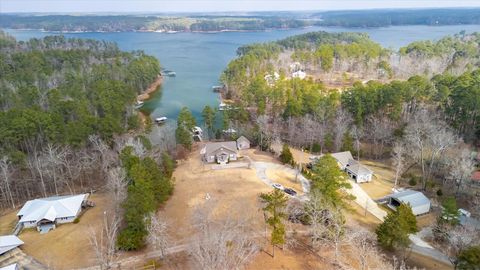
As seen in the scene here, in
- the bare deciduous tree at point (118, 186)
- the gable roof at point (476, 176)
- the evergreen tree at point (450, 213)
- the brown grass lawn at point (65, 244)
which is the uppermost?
the bare deciduous tree at point (118, 186)

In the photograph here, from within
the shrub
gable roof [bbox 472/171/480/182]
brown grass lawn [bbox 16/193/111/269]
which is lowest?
the shrub

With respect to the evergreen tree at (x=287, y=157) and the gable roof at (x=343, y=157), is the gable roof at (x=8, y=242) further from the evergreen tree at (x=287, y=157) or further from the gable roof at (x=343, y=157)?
the gable roof at (x=343, y=157)

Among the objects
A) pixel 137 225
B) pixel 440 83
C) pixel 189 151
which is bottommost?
pixel 189 151

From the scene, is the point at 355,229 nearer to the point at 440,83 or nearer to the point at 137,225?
the point at 137,225

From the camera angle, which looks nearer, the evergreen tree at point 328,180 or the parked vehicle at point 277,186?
the evergreen tree at point 328,180

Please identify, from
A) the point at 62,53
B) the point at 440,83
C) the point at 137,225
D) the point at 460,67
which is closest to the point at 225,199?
the point at 137,225

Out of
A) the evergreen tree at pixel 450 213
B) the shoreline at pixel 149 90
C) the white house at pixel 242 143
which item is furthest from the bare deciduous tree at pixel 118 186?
the shoreline at pixel 149 90

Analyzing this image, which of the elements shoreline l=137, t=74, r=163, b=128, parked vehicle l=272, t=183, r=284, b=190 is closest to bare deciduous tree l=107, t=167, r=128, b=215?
parked vehicle l=272, t=183, r=284, b=190

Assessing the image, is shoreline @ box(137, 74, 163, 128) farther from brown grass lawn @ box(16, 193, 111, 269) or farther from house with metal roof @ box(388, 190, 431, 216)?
house with metal roof @ box(388, 190, 431, 216)
